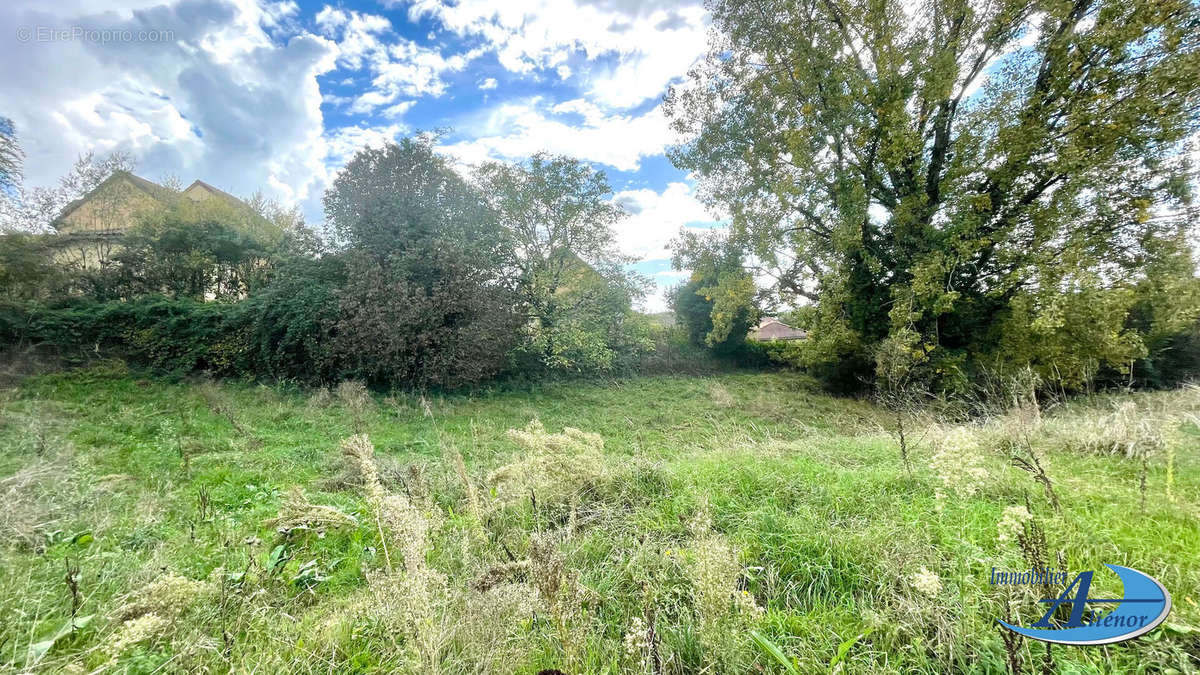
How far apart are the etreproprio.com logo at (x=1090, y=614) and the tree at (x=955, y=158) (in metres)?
8.91

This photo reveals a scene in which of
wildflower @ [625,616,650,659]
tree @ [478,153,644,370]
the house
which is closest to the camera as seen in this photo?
wildflower @ [625,616,650,659]

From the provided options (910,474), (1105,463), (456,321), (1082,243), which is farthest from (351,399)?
(1082,243)

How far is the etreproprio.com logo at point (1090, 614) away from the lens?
1.30m

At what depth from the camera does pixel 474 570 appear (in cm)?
219

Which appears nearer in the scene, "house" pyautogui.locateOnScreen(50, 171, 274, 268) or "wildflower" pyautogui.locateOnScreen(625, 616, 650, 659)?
"wildflower" pyautogui.locateOnScreen(625, 616, 650, 659)

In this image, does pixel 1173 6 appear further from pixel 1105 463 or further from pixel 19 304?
pixel 19 304

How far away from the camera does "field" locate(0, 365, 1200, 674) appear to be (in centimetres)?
150

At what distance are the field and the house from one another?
1104 cm

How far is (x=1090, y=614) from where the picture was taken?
1.40m

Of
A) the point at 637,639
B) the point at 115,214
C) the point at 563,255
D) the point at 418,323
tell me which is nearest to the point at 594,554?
the point at 637,639

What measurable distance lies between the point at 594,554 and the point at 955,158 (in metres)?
11.2

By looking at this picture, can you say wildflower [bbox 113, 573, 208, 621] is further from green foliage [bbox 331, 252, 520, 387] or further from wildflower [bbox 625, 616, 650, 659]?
green foliage [bbox 331, 252, 520, 387]

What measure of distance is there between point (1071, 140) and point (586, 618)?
11.8 meters

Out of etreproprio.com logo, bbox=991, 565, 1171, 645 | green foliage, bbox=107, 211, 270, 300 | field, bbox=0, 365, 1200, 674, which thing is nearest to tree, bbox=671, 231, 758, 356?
field, bbox=0, 365, 1200, 674
